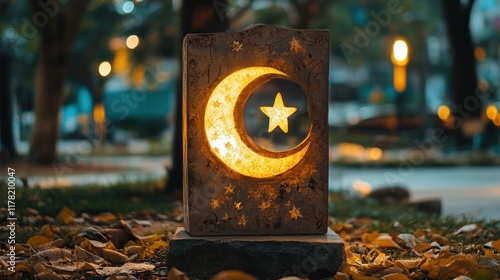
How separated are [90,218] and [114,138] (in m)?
31.7

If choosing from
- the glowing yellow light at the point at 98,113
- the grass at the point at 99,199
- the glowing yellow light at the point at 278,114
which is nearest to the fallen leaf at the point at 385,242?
the glowing yellow light at the point at 278,114

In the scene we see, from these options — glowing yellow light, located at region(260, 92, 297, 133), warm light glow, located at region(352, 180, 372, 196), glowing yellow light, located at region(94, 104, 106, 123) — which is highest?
glowing yellow light, located at region(260, 92, 297, 133)

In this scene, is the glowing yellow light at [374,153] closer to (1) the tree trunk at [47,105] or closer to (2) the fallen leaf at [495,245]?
(1) the tree trunk at [47,105]

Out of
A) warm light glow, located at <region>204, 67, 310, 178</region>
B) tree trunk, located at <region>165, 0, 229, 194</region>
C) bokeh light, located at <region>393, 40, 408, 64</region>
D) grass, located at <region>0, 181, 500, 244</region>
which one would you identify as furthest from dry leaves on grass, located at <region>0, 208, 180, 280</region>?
bokeh light, located at <region>393, 40, 408, 64</region>

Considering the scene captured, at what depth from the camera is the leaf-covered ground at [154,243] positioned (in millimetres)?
5246

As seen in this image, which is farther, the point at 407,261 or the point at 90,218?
the point at 90,218

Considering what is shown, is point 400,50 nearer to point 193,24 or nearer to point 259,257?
point 193,24

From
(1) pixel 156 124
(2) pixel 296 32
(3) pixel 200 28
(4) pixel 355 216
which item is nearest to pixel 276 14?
(1) pixel 156 124

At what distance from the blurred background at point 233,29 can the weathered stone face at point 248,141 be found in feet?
17.0

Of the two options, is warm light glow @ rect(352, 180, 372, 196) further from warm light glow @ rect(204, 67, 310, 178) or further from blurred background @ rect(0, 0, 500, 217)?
warm light glow @ rect(204, 67, 310, 178)

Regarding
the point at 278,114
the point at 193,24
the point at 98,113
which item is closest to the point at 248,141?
the point at 278,114

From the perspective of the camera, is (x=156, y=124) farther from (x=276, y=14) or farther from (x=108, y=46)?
(x=276, y=14)

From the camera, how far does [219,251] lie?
5285 mm

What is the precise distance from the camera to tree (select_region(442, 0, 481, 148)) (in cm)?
2419
